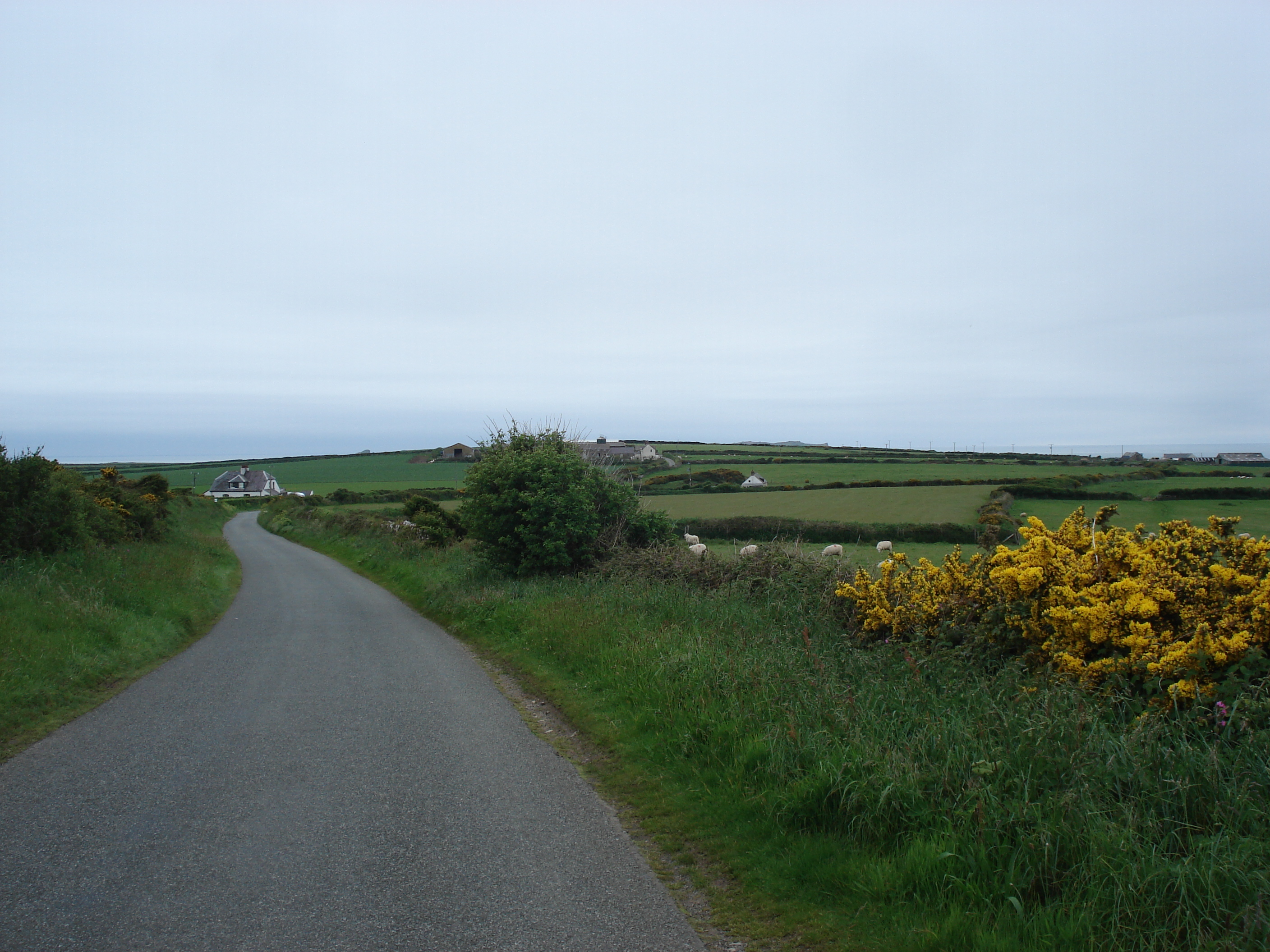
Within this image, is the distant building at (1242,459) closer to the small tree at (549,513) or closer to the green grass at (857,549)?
the green grass at (857,549)

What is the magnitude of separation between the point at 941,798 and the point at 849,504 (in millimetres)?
37156

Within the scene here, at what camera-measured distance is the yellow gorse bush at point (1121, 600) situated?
564cm

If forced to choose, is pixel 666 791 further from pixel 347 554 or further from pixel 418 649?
pixel 347 554

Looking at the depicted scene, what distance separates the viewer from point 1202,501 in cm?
3416

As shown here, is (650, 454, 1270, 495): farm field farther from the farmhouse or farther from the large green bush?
the farmhouse

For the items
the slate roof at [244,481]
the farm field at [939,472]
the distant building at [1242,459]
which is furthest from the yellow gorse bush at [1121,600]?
the slate roof at [244,481]

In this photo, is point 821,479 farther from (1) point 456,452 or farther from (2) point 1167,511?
(1) point 456,452

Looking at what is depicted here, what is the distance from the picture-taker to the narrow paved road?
150 inches

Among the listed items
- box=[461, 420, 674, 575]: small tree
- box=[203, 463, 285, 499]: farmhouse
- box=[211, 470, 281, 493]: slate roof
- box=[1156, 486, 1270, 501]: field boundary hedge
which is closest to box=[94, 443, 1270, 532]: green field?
box=[1156, 486, 1270, 501]: field boundary hedge

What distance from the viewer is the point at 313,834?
16.0ft

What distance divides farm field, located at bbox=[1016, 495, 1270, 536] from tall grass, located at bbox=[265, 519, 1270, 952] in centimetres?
2087

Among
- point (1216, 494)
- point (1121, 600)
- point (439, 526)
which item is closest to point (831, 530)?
point (439, 526)

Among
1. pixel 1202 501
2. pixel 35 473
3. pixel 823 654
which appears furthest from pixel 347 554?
pixel 1202 501

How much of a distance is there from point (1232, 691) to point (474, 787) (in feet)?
18.2
